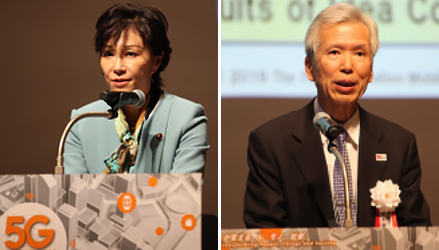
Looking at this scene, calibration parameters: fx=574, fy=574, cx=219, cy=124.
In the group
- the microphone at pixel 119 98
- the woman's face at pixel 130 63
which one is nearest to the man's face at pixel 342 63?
the woman's face at pixel 130 63

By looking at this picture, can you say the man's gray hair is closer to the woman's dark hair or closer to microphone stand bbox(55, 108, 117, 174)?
the woman's dark hair

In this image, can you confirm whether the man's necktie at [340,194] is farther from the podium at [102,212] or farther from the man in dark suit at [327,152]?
the podium at [102,212]

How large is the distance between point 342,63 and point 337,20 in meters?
0.30

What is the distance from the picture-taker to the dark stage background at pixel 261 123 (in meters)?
3.76

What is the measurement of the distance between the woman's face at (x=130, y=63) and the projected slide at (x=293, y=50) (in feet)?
1.69

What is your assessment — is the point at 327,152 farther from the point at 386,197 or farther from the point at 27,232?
the point at 27,232

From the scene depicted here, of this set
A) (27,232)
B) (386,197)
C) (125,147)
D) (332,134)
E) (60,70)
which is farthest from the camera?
(60,70)

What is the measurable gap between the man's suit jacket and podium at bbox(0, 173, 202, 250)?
4.61 feet

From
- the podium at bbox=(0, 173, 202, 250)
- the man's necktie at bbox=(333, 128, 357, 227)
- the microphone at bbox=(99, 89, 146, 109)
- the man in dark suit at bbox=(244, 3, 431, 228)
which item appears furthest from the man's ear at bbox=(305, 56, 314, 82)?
the podium at bbox=(0, 173, 202, 250)

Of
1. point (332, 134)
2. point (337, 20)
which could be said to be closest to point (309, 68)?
point (337, 20)

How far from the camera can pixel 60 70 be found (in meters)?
3.97

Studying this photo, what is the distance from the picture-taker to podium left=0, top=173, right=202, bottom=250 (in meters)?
2.20

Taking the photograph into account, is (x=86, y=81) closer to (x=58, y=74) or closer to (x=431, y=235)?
(x=58, y=74)

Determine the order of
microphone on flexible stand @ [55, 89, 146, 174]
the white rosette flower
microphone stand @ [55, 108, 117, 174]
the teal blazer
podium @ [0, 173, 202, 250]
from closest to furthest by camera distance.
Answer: podium @ [0, 173, 202, 250] < microphone stand @ [55, 108, 117, 174] < microphone on flexible stand @ [55, 89, 146, 174] < the white rosette flower < the teal blazer
